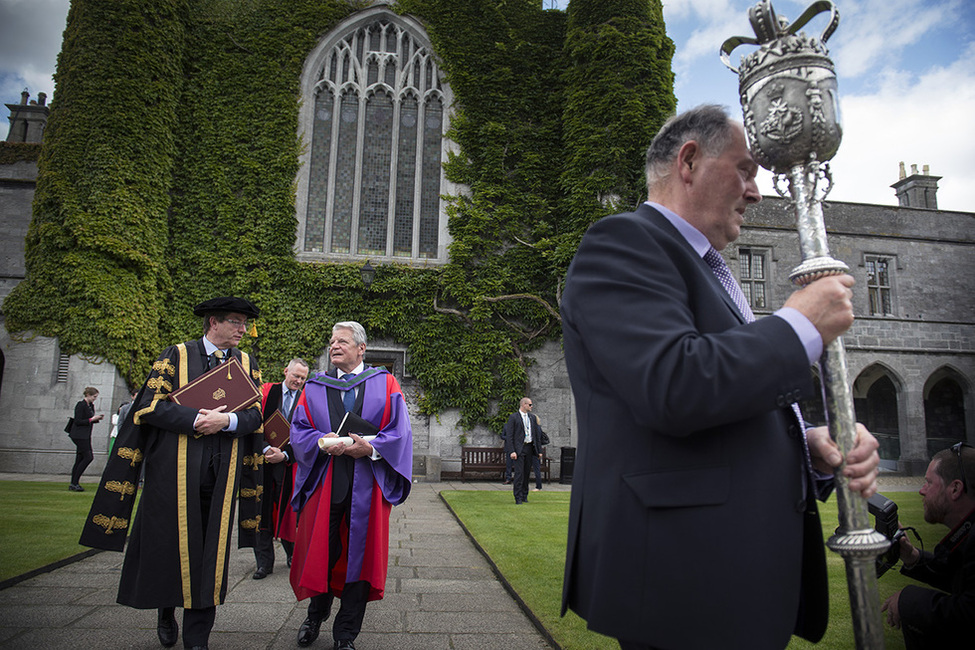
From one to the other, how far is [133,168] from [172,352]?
12161 millimetres

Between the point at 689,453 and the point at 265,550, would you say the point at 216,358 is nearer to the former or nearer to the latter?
the point at 265,550

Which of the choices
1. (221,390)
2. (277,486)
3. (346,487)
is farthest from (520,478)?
(221,390)

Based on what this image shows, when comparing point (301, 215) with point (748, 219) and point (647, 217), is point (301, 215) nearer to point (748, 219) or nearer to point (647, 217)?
point (748, 219)

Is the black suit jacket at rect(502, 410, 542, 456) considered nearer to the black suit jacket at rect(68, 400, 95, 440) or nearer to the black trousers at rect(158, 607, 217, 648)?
the black trousers at rect(158, 607, 217, 648)

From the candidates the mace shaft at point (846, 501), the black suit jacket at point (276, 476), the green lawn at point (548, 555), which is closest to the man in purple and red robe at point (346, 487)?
the green lawn at point (548, 555)

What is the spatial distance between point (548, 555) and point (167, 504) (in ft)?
12.2

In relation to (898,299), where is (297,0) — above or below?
above

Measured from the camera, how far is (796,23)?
158 cm

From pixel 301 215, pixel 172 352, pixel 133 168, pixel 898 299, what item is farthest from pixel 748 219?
pixel 172 352

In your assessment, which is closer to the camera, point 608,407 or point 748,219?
point 608,407

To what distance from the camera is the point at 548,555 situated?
6.17 metres

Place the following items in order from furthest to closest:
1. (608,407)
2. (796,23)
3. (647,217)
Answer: (796,23) < (647,217) < (608,407)

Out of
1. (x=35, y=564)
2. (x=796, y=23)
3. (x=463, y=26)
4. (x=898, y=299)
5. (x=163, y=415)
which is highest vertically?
(x=463, y=26)

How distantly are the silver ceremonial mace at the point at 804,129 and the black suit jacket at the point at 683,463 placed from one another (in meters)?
0.15
